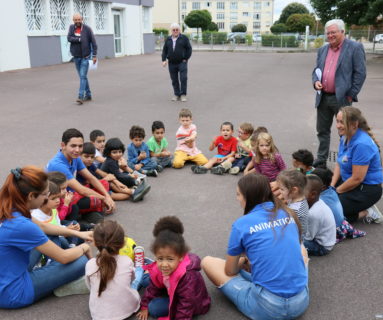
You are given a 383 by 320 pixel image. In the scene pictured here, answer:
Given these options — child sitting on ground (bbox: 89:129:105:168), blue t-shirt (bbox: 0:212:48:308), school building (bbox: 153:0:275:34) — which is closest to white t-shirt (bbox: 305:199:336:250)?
blue t-shirt (bbox: 0:212:48:308)

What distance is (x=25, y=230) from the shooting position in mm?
2885

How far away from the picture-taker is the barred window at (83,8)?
72.7ft

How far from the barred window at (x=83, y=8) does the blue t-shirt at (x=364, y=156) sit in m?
20.6

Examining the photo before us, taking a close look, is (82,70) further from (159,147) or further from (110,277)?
(110,277)

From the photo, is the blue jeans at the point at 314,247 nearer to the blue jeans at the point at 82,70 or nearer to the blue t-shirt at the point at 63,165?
the blue t-shirt at the point at 63,165

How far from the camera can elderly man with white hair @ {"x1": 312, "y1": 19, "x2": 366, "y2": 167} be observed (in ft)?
19.1

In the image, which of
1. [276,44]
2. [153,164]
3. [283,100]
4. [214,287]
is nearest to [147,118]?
[153,164]

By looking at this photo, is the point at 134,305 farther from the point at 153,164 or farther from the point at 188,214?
the point at 153,164

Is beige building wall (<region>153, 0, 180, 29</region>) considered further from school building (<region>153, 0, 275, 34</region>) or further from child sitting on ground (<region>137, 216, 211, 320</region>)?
child sitting on ground (<region>137, 216, 211, 320</region>)

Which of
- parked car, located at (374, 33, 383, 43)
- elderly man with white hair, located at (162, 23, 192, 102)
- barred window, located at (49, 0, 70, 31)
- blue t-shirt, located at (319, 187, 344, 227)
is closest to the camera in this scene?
blue t-shirt, located at (319, 187, 344, 227)

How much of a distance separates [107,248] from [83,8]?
22.7m

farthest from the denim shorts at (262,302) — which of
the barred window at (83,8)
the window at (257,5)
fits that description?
the window at (257,5)

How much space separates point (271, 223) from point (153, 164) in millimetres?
3566

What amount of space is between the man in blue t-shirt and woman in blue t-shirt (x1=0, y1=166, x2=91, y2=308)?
123cm
